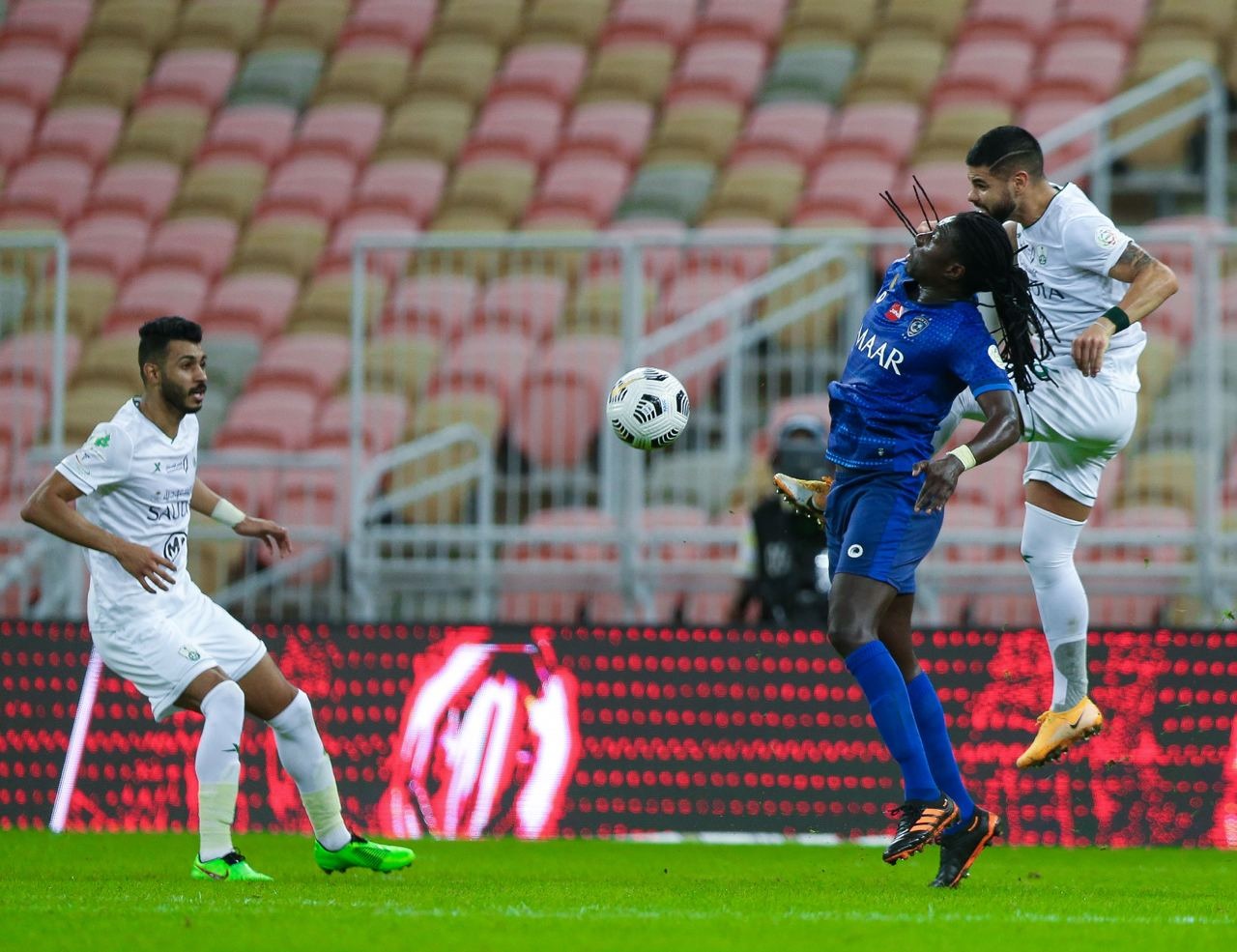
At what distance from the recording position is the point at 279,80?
2002cm

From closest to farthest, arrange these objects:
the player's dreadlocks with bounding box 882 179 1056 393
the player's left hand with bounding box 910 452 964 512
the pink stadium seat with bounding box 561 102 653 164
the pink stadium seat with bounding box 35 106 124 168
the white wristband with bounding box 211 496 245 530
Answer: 1. the player's left hand with bounding box 910 452 964 512
2. the player's dreadlocks with bounding box 882 179 1056 393
3. the white wristband with bounding box 211 496 245 530
4. the pink stadium seat with bounding box 561 102 653 164
5. the pink stadium seat with bounding box 35 106 124 168

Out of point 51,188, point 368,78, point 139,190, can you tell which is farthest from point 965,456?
point 51,188

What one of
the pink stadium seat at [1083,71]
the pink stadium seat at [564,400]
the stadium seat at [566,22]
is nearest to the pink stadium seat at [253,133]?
the stadium seat at [566,22]

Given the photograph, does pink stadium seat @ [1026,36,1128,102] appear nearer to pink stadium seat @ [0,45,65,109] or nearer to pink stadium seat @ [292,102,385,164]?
pink stadium seat @ [292,102,385,164]

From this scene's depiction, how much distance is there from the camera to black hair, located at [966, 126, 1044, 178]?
301 inches

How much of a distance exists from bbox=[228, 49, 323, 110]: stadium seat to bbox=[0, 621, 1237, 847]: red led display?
35.0 feet

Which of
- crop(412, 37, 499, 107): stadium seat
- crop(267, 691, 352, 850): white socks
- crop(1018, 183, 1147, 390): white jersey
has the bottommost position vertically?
crop(267, 691, 352, 850): white socks

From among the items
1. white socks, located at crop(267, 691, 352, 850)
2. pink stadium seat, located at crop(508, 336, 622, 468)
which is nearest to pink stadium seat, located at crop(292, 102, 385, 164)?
pink stadium seat, located at crop(508, 336, 622, 468)

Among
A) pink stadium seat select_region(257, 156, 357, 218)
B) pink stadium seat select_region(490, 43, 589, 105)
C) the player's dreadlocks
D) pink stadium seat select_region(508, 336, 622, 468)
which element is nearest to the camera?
the player's dreadlocks

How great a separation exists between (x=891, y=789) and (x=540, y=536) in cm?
277

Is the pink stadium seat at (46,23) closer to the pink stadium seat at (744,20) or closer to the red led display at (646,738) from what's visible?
the pink stadium seat at (744,20)

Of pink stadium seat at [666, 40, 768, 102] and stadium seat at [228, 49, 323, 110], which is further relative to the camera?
stadium seat at [228, 49, 323, 110]

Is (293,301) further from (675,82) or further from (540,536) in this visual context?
(540,536)

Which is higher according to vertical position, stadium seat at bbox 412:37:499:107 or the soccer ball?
stadium seat at bbox 412:37:499:107
